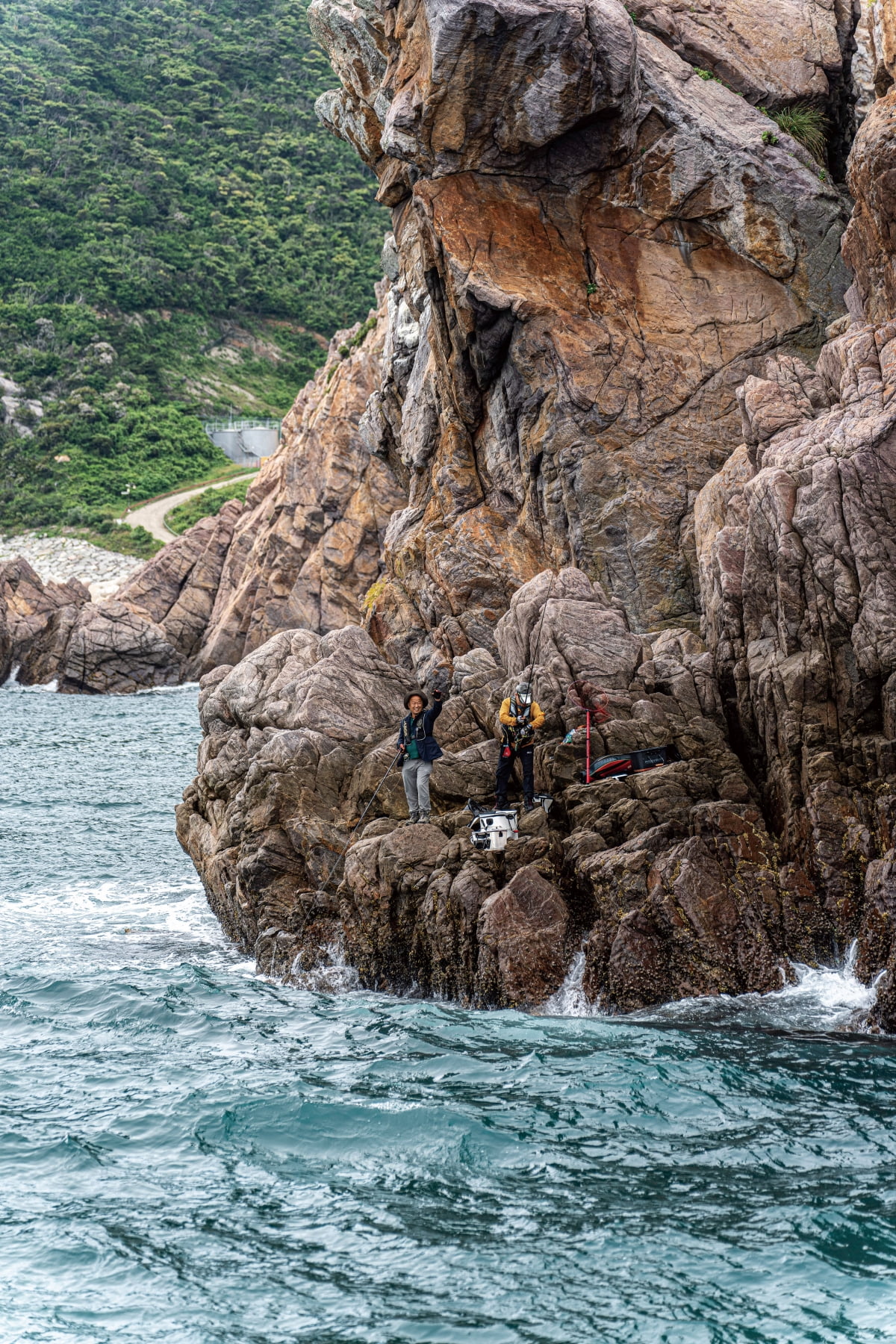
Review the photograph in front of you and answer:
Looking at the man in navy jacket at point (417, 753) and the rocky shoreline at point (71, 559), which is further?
the rocky shoreline at point (71, 559)

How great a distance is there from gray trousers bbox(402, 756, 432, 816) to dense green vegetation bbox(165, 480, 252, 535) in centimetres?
7038

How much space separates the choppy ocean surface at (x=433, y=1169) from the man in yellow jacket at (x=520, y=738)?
10.2 feet

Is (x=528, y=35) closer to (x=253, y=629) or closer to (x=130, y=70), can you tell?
(x=253, y=629)

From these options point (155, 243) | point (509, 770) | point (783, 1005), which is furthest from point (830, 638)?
point (155, 243)

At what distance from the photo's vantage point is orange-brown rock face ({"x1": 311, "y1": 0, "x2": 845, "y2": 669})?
29297 mm

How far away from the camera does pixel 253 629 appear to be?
5897 centimetres

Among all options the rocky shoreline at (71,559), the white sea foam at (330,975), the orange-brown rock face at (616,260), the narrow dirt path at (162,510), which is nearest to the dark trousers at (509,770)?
the white sea foam at (330,975)

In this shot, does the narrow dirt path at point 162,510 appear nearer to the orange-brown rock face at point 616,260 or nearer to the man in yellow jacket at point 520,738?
the orange-brown rock face at point 616,260

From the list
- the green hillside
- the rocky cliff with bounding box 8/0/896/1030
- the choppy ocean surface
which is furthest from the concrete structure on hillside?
the choppy ocean surface

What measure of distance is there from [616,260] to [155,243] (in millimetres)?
94769

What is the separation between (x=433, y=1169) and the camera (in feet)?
36.5

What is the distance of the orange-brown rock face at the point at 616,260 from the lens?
96.1 feet

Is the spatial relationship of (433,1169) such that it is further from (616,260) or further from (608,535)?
(616,260)

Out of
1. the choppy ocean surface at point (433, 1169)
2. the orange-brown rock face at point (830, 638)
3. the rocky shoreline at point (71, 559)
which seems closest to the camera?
the choppy ocean surface at point (433, 1169)
